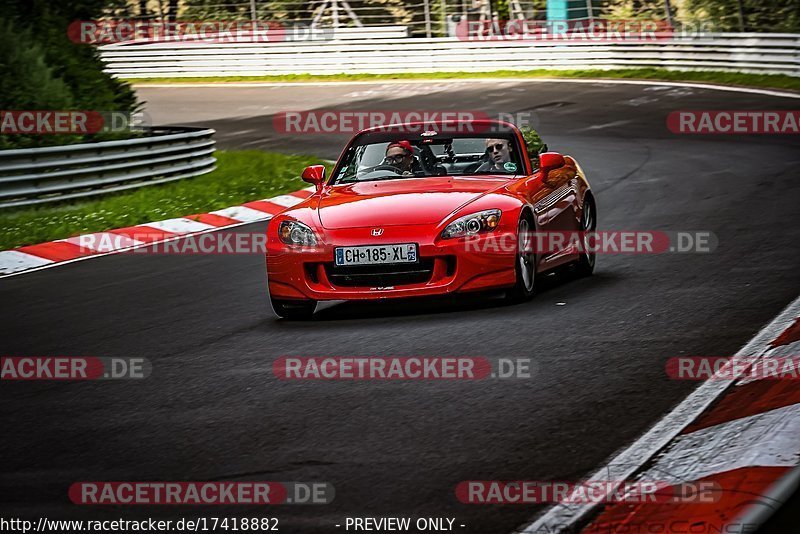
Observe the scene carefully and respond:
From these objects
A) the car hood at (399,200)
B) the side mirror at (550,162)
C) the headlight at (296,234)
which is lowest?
the headlight at (296,234)

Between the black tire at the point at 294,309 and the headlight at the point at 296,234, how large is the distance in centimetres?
39

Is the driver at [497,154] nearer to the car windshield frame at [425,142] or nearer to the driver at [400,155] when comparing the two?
the car windshield frame at [425,142]

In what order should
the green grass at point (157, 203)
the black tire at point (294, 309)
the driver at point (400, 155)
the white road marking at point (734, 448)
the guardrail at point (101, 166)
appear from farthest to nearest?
the guardrail at point (101, 166)
the green grass at point (157, 203)
the driver at point (400, 155)
the black tire at point (294, 309)
the white road marking at point (734, 448)

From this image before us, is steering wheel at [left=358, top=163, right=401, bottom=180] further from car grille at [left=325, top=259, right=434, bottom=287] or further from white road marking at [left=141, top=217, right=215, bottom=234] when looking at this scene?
white road marking at [left=141, top=217, right=215, bottom=234]

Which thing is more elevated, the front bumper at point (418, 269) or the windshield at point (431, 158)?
the windshield at point (431, 158)

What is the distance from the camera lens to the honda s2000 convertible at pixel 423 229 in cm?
835

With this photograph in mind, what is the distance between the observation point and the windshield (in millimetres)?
9758

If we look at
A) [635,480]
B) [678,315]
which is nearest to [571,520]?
[635,480]

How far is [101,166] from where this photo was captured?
16531mm

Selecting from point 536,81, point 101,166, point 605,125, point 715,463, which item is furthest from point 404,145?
point 536,81

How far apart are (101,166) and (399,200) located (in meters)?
8.55

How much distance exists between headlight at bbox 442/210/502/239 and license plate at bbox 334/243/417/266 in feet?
0.81

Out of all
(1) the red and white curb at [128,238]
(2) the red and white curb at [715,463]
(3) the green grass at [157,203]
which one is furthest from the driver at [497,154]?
(3) the green grass at [157,203]

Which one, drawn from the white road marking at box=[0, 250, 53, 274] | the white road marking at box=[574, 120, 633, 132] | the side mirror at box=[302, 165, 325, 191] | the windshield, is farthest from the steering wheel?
the white road marking at box=[574, 120, 633, 132]
